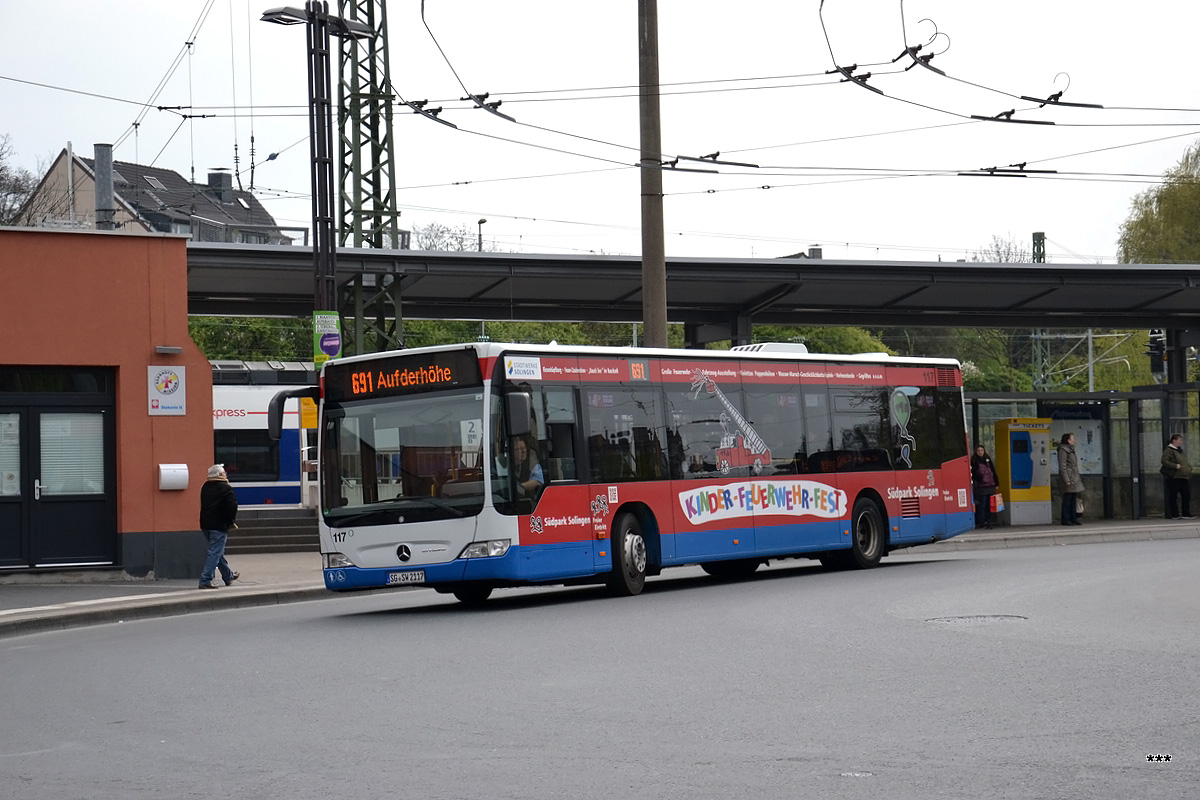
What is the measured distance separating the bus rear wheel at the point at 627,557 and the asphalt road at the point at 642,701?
4.48ft

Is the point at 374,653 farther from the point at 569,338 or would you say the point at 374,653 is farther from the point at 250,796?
the point at 569,338

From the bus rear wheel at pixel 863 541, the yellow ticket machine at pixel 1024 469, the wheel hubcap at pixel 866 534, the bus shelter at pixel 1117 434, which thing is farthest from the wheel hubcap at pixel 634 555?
the bus shelter at pixel 1117 434

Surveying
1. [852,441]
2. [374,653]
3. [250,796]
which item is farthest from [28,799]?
[852,441]

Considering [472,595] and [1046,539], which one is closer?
[472,595]

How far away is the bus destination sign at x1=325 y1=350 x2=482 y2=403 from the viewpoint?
16.3 meters

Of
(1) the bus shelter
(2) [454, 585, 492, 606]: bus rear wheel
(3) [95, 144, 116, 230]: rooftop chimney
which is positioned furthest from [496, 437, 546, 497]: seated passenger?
(3) [95, 144, 116, 230]: rooftop chimney

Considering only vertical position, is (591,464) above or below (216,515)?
above

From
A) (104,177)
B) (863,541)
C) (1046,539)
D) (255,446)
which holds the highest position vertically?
(104,177)

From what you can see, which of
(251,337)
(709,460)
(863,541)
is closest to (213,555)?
(709,460)

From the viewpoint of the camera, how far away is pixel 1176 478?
32094mm

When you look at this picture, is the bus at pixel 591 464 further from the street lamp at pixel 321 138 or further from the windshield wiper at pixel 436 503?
the street lamp at pixel 321 138

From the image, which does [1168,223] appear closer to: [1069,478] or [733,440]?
[1069,478]

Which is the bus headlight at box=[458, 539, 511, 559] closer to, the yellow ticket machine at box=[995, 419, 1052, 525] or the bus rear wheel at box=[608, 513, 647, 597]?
the bus rear wheel at box=[608, 513, 647, 597]

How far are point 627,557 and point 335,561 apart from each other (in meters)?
3.19
